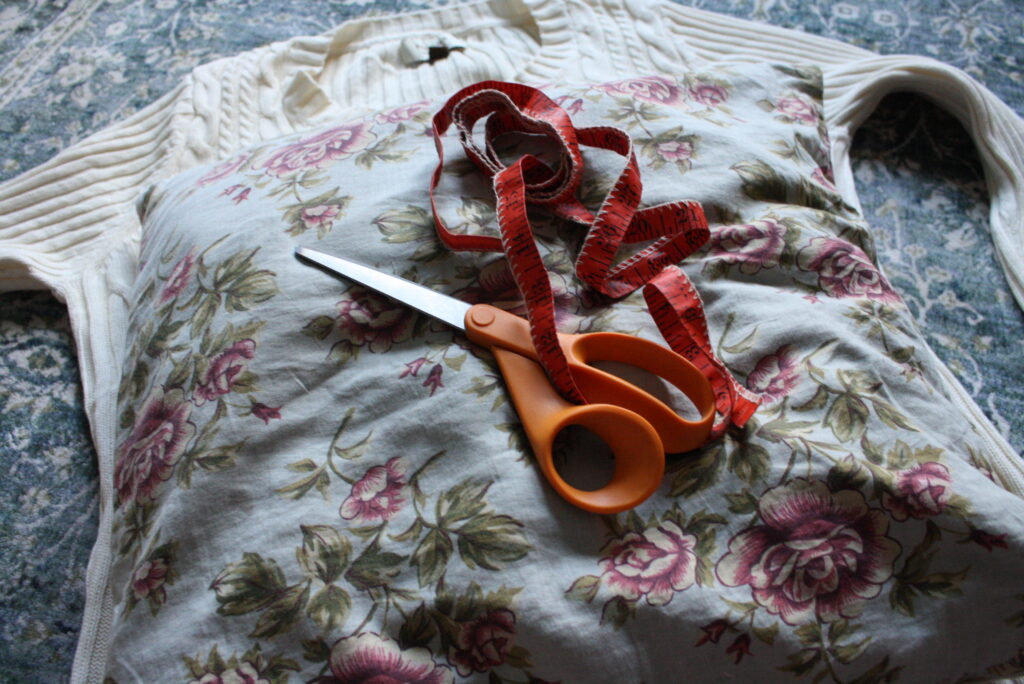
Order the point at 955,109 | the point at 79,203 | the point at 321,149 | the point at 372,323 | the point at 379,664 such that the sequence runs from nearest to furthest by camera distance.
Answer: the point at 379,664
the point at 372,323
the point at 321,149
the point at 79,203
the point at 955,109

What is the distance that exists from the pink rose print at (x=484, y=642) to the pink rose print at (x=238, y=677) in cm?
11

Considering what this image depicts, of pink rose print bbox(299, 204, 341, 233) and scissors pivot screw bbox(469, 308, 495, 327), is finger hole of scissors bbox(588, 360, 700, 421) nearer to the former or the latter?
scissors pivot screw bbox(469, 308, 495, 327)

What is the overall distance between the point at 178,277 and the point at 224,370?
114 millimetres

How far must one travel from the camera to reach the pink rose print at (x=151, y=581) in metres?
0.48

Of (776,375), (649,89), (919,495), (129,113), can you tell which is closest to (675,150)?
(649,89)

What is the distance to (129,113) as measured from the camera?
100 centimetres

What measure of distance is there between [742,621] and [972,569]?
→ 14 centimetres

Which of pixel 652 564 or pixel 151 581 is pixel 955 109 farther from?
pixel 151 581

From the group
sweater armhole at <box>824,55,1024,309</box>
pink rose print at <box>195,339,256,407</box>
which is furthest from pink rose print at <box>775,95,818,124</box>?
pink rose print at <box>195,339,256,407</box>

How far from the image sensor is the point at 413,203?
61 centimetres

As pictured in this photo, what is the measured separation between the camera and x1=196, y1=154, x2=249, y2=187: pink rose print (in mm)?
674

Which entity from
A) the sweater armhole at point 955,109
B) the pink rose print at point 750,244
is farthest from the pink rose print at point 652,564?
the sweater armhole at point 955,109

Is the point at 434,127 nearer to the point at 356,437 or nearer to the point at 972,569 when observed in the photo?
the point at 356,437

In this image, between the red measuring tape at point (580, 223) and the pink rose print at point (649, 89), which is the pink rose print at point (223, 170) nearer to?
the red measuring tape at point (580, 223)
